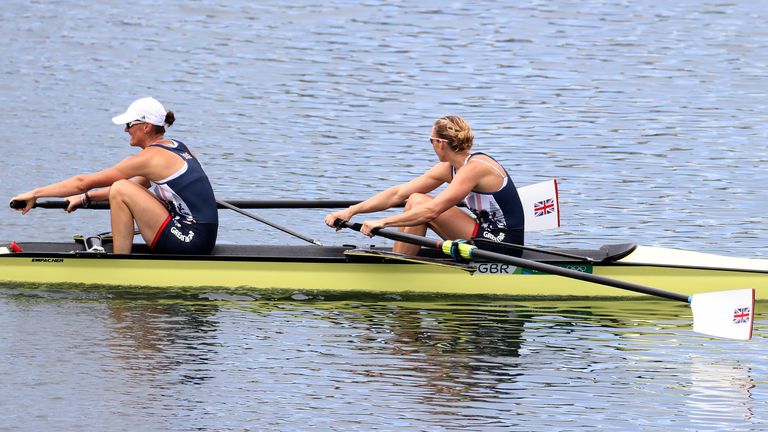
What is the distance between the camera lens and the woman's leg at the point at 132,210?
12.9 m

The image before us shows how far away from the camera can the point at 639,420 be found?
9656 mm

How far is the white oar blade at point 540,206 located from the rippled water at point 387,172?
3.77 feet

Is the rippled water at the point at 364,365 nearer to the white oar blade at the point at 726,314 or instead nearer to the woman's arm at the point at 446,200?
the white oar blade at the point at 726,314

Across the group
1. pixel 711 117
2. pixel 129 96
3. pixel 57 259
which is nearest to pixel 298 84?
pixel 129 96

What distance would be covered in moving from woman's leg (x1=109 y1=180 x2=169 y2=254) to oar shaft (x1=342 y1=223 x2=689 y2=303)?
195 centimetres

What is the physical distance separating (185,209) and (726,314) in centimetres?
478

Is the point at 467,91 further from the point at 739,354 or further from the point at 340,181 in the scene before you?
the point at 739,354

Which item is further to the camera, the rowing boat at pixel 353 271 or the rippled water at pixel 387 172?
the rowing boat at pixel 353 271

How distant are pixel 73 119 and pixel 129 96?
2.31m

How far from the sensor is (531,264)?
12.1 meters

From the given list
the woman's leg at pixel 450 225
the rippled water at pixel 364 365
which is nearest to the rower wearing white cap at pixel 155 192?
the rippled water at pixel 364 365

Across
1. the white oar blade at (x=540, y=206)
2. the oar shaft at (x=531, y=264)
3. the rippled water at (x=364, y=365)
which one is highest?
the white oar blade at (x=540, y=206)

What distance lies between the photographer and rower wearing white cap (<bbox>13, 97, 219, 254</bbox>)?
42.1 ft

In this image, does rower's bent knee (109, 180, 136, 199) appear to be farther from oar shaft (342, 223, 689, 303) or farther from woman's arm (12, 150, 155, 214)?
oar shaft (342, 223, 689, 303)
